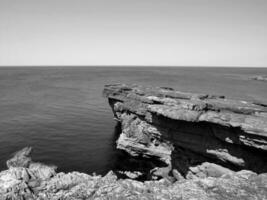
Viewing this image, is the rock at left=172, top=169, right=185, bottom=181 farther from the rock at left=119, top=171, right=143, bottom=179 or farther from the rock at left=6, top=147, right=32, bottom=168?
the rock at left=6, top=147, right=32, bottom=168

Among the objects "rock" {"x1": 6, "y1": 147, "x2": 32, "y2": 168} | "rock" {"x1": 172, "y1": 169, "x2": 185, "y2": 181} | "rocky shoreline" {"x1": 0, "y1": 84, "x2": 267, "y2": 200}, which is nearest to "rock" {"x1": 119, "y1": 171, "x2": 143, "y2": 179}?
"rocky shoreline" {"x1": 0, "y1": 84, "x2": 267, "y2": 200}

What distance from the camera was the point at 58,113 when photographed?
4784 centimetres

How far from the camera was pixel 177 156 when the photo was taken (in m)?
24.0

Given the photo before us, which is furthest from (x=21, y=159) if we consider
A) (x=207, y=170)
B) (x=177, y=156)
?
(x=207, y=170)

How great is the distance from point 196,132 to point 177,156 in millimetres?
5203

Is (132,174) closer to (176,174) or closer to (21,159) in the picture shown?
(176,174)

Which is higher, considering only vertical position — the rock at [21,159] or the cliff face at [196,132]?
the cliff face at [196,132]

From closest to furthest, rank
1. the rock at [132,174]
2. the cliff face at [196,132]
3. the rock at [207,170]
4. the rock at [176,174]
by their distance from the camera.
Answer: the cliff face at [196,132]
the rock at [207,170]
the rock at [176,174]
the rock at [132,174]

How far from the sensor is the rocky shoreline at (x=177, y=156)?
6.61 metres

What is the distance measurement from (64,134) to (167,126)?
23.0 metres

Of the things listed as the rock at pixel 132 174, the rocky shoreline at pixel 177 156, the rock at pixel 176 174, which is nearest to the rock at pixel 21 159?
the rocky shoreline at pixel 177 156

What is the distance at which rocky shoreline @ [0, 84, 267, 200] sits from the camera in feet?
21.7

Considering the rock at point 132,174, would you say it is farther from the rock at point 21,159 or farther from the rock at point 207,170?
the rock at point 21,159

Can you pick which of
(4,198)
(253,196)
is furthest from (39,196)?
(253,196)
